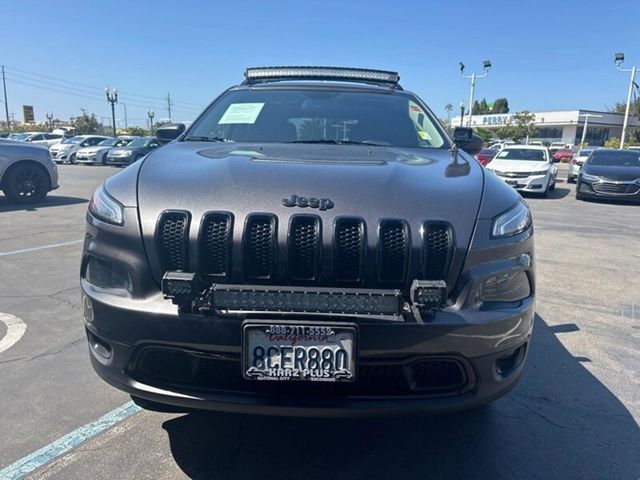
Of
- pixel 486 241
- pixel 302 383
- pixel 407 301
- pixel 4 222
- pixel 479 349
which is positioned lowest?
pixel 4 222

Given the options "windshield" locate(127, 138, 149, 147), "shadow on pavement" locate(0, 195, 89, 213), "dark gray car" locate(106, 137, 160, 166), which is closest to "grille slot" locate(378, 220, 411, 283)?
"shadow on pavement" locate(0, 195, 89, 213)

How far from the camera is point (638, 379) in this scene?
→ 331 centimetres

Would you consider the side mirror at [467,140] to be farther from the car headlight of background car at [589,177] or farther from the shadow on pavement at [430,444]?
the car headlight of background car at [589,177]

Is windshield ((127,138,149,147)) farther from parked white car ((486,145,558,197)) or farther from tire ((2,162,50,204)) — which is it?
parked white car ((486,145,558,197))

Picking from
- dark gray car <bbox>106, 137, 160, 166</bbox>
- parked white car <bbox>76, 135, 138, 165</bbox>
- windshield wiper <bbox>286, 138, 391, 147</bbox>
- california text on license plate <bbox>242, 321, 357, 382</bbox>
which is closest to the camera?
california text on license plate <bbox>242, 321, 357, 382</bbox>

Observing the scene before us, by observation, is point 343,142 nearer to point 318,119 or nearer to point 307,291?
→ point 318,119

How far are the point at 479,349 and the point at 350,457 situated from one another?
34.6 inches

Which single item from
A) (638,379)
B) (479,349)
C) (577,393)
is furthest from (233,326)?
(638,379)

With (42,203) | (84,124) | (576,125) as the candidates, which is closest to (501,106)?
(576,125)

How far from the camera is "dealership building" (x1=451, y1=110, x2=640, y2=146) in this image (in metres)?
64.5

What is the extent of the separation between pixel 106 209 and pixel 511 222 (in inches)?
67.5

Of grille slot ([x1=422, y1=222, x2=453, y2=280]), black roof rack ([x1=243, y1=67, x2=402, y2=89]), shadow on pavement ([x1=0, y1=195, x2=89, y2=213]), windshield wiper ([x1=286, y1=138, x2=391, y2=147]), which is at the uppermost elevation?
black roof rack ([x1=243, y1=67, x2=402, y2=89])

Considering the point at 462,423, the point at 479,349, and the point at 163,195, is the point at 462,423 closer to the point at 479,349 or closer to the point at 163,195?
the point at 479,349

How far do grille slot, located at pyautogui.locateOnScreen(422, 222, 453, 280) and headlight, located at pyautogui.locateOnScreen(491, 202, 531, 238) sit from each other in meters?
0.23
